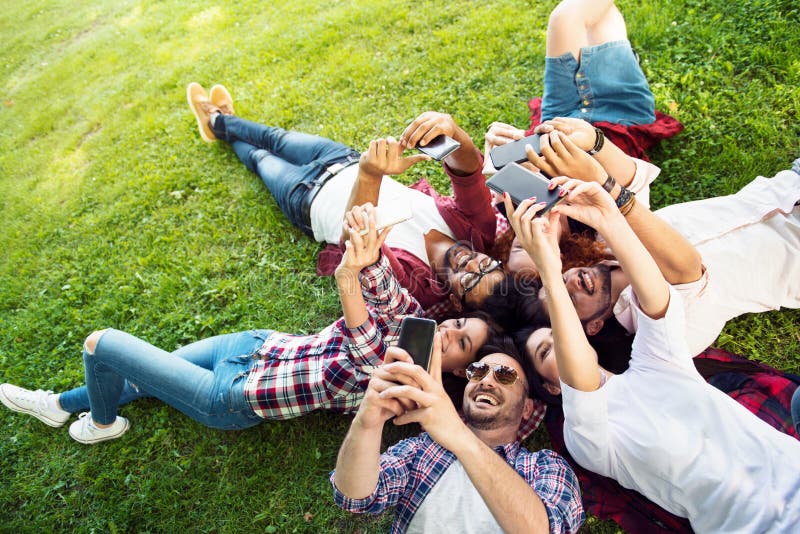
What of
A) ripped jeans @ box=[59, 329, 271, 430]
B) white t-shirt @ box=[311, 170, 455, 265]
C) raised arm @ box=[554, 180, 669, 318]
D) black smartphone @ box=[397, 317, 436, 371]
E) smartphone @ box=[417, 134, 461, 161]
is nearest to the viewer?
black smartphone @ box=[397, 317, 436, 371]

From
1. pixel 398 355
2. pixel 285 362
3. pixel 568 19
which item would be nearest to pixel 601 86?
pixel 568 19

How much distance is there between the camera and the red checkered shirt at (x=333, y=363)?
2.52 meters

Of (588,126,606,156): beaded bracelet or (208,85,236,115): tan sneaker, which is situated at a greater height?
(208,85,236,115): tan sneaker

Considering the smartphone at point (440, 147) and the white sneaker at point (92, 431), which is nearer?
the smartphone at point (440, 147)

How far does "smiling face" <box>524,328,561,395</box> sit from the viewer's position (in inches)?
101

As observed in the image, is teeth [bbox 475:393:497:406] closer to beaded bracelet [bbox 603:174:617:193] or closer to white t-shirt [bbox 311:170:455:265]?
white t-shirt [bbox 311:170:455:265]

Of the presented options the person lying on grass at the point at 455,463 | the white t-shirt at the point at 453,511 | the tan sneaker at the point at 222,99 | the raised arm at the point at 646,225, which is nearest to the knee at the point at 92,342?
the person lying on grass at the point at 455,463

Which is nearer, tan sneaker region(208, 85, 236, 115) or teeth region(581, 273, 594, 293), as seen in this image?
teeth region(581, 273, 594, 293)

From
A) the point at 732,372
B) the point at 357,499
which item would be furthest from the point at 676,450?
the point at 357,499

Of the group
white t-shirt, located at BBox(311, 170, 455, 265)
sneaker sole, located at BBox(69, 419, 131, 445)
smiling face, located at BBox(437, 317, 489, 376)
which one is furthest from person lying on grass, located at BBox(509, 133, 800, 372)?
sneaker sole, located at BBox(69, 419, 131, 445)

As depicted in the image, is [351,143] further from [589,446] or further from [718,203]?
[589,446]

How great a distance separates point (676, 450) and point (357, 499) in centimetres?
138

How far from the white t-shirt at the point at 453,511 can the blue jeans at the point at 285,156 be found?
226 cm

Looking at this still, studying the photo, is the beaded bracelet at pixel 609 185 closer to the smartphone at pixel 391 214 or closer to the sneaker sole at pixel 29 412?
the smartphone at pixel 391 214
